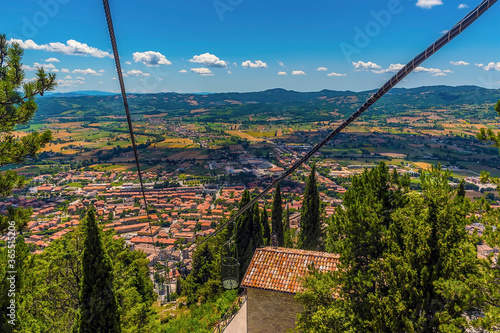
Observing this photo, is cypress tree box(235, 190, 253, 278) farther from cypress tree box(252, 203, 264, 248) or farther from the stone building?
the stone building

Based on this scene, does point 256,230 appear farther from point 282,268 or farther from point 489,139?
point 489,139

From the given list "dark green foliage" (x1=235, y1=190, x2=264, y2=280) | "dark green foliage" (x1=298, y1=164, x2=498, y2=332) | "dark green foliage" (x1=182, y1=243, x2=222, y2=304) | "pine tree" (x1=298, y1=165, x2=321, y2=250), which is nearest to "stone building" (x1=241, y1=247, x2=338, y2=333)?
"dark green foliage" (x1=298, y1=164, x2=498, y2=332)

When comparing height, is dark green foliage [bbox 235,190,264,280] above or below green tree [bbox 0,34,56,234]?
below

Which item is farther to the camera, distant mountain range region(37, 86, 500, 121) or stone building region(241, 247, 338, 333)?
distant mountain range region(37, 86, 500, 121)

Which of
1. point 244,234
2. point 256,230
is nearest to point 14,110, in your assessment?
point 244,234

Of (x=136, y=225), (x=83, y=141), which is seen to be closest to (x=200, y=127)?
(x=83, y=141)

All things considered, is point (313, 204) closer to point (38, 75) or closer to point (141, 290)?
point (141, 290)
